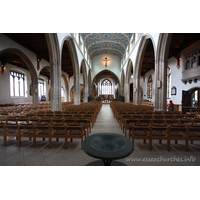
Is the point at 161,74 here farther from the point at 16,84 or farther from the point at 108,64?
the point at 16,84

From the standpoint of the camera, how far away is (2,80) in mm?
14312

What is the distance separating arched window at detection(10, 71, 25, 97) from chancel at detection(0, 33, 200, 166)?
15 centimetres

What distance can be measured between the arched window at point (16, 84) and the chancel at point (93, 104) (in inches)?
5.8

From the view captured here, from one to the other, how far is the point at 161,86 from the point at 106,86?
32444mm

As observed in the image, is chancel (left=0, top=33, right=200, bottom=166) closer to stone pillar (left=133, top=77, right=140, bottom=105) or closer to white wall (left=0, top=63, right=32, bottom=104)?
A: white wall (left=0, top=63, right=32, bottom=104)

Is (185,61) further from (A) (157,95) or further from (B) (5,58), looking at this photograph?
(B) (5,58)

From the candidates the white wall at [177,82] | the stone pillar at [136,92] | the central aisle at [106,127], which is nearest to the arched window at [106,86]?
the stone pillar at [136,92]

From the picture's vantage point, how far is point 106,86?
40656 millimetres

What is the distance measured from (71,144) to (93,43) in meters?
19.8

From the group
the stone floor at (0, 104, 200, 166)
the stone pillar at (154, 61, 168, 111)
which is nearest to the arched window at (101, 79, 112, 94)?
the stone pillar at (154, 61, 168, 111)

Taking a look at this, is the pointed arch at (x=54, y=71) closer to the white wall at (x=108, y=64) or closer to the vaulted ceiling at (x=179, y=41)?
the vaulted ceiling at (x=179, y=41)

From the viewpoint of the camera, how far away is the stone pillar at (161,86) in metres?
8.42

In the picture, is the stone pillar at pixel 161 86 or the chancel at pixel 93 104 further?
the stone pillar at pixel 161 86

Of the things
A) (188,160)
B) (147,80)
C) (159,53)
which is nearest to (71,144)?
(188,160)
